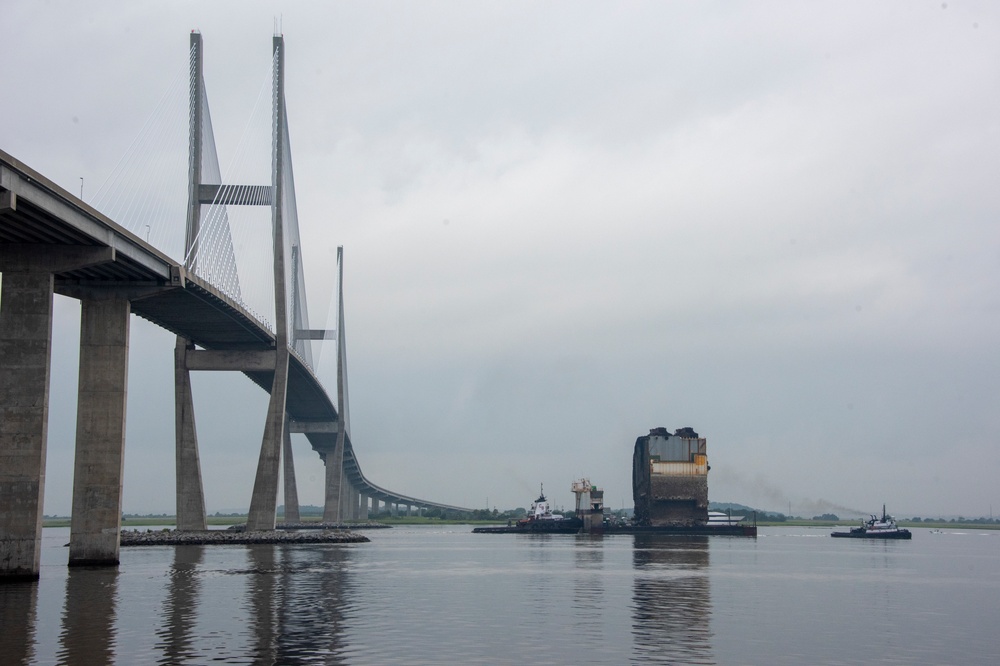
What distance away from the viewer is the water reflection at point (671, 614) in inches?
971

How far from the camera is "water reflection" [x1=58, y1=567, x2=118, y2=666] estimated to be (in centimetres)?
2309

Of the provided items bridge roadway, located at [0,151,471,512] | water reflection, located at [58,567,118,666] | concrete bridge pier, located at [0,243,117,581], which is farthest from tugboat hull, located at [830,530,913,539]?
concrete bridge pier, located at [0,243,117,581]

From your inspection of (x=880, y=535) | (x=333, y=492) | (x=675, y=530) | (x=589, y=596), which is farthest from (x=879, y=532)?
(x=589, y=596)

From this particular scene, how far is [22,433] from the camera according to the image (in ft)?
133

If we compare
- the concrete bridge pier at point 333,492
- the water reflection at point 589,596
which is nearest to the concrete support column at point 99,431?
the water reflection at point 589,596

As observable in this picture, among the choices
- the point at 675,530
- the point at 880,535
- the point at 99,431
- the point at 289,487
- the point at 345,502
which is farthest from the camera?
the point at 345,502

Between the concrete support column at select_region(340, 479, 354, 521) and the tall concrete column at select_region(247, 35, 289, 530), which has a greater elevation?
the tall concrete column at select_region(247, 35, 289, 530)

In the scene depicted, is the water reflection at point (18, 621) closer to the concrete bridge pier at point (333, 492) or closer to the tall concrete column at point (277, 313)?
Answer: the tall concrete column at point (277, 313)

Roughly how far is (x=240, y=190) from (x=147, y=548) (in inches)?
1100

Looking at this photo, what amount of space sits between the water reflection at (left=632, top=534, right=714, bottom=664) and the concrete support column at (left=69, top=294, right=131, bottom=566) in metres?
25.1

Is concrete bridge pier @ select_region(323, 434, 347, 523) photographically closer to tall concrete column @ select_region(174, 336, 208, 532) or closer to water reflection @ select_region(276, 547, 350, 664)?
tall concrete column @ select_region(174, 336, 208, 532)

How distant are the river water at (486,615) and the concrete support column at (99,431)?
105 inches

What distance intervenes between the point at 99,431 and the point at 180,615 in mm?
20063

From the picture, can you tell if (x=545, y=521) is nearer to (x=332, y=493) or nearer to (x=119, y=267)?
(x=332, y=493)
